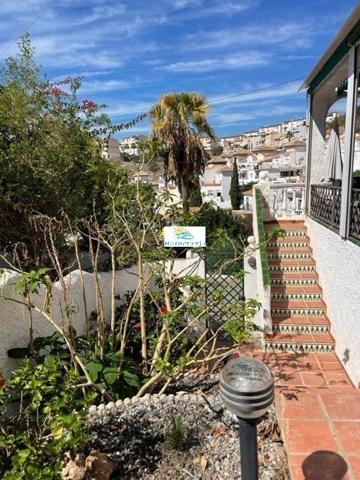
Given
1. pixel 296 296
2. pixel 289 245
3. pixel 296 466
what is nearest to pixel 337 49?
pixel 289 245

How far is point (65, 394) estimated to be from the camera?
262cm

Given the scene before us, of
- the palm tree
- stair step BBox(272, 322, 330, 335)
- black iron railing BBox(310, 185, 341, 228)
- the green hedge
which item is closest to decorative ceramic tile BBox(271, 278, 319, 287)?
the green hedge

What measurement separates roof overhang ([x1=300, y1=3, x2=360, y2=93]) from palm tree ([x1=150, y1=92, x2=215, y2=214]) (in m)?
10.1

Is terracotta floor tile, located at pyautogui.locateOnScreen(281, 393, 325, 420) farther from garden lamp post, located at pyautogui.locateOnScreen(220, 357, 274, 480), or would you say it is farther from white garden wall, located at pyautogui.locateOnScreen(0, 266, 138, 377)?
white garden wall, located at pyautogui.locateOnScreen(0, 266, 138, 377)

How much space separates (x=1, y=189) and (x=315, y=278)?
5730 mm

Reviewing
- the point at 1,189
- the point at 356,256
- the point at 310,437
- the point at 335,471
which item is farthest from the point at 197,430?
the point at 1,189

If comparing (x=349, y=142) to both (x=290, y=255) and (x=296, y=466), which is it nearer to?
(x=290, y=255)

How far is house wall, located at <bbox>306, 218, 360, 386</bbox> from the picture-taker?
15.3 feet

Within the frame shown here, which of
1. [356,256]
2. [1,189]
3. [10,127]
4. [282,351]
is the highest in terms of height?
[10,127]

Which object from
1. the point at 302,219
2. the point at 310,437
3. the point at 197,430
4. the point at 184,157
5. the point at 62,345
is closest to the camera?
the point at 310,437

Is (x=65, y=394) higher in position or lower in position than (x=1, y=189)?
lower

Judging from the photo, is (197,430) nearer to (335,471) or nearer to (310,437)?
(310,437)

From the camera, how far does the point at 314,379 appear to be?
16.3ft

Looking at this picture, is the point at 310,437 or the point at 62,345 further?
the point at 62,345
